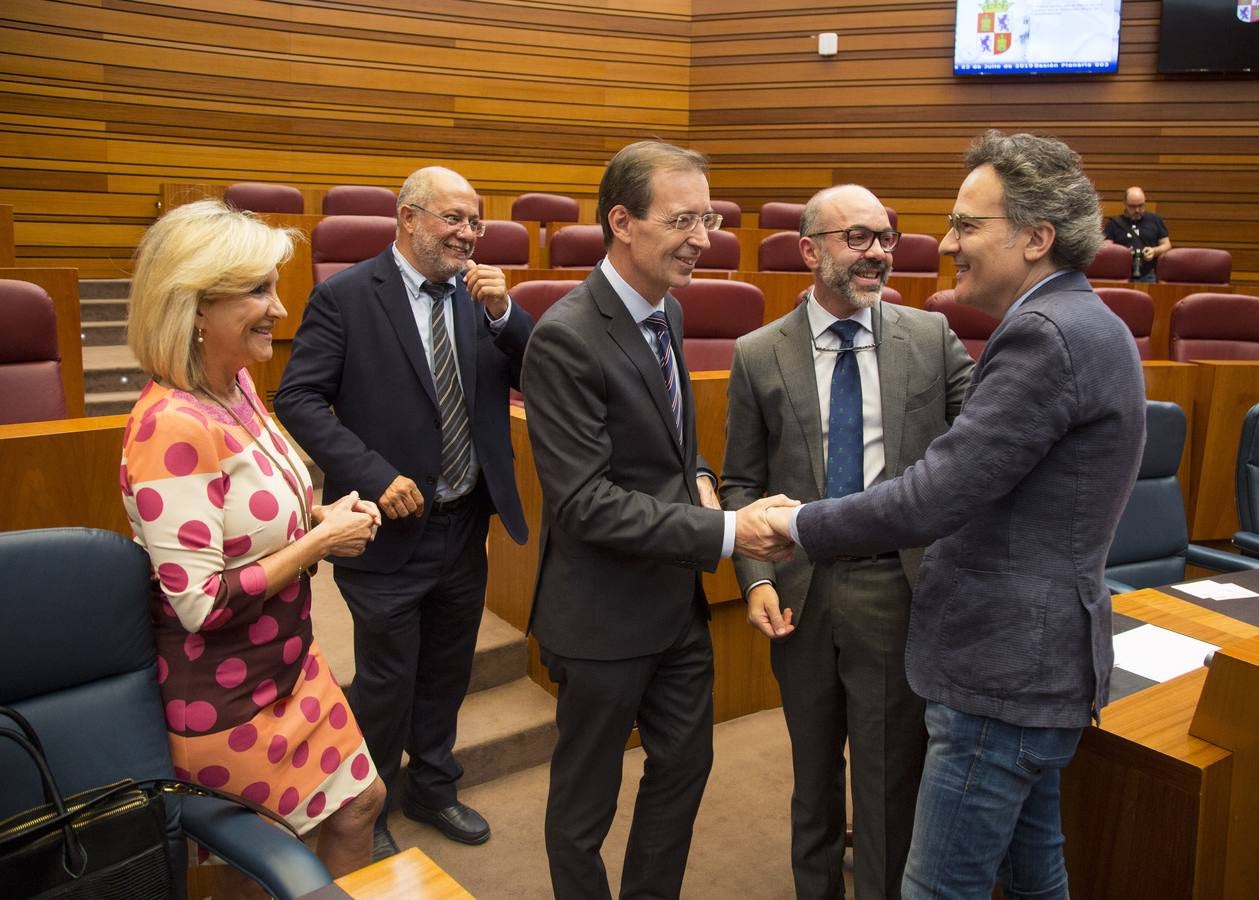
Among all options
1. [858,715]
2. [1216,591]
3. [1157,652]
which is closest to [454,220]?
[858,715]

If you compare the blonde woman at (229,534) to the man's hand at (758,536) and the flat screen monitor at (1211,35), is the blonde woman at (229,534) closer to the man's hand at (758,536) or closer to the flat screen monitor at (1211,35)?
the man's hand at (758,536)

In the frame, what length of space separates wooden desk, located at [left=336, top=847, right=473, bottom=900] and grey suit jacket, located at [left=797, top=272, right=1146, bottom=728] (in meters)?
0.56

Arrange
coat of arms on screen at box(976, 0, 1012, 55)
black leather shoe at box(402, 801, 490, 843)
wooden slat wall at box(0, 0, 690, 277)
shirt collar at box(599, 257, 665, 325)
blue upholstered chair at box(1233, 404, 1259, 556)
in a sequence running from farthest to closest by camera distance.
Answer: coat of arms on screen at box(976, 0, 1012, 55) < wooden slat wall at box(0, 0, 690, 277) < blue upholstered chair at box(1233, 404, 1259, 556) < black leather shoe at box(402, 801, 490, 843) < shirt collar at box(599, 257, 665, 325)

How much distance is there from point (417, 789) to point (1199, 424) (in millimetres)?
2341

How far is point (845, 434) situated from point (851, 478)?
0.06 meters

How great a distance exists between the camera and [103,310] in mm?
4188

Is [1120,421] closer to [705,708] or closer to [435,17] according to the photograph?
[705,708]

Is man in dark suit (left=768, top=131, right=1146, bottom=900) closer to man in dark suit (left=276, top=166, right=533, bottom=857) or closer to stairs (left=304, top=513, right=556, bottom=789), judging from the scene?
man in dark suit (left=276, top=166, right=533, bottom=857)

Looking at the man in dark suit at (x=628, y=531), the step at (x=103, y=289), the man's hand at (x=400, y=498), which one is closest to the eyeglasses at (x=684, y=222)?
the man in dark suit at (x=628, y=531)

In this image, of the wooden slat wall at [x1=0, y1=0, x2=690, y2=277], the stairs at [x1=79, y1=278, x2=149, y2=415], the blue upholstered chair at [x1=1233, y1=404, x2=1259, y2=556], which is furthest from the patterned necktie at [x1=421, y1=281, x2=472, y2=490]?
the wooden slat wall at [x1=0, y1=0, x2=690, y2=277]

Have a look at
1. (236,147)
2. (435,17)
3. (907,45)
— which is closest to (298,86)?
(236,147)

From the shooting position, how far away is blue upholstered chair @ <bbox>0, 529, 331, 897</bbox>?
3.12 feet

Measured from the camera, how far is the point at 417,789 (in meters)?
1.88

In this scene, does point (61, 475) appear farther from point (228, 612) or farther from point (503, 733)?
point (503, 733)
